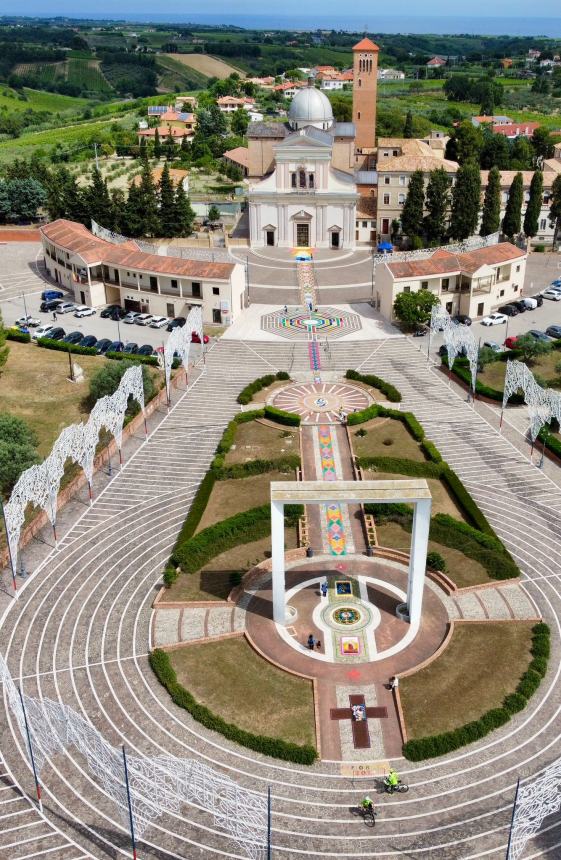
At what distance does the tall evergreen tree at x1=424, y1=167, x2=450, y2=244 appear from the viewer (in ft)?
293

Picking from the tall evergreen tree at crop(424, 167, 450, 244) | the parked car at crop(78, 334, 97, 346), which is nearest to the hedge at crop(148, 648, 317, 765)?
the parked car at crop(78, 334, 97, 346)

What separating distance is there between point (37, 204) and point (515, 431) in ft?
259

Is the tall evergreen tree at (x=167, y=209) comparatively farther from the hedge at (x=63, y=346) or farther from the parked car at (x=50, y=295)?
the hedge at (x=63, y=346)

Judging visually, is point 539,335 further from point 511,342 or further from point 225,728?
point 225,728

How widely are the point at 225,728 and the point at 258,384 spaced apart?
113 feet

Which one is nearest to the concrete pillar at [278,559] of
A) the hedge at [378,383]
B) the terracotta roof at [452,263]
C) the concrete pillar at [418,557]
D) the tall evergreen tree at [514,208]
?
the concrete pillar at [418,557]

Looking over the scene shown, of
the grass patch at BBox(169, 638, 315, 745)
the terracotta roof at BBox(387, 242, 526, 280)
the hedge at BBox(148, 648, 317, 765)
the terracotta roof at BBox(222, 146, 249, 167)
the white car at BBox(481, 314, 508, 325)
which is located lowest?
the white car at BBox(481, 314, 508, 325)

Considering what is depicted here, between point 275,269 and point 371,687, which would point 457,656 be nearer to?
point 371,687

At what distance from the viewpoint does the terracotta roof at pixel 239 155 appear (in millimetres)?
132200

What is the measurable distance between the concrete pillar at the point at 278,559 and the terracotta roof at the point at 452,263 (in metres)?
45.4

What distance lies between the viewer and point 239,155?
444ft

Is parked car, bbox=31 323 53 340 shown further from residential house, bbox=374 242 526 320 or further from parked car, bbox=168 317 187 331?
residential house, bbox=374 242 526 320

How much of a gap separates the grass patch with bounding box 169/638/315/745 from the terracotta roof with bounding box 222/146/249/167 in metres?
110

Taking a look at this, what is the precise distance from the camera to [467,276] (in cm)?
7556
